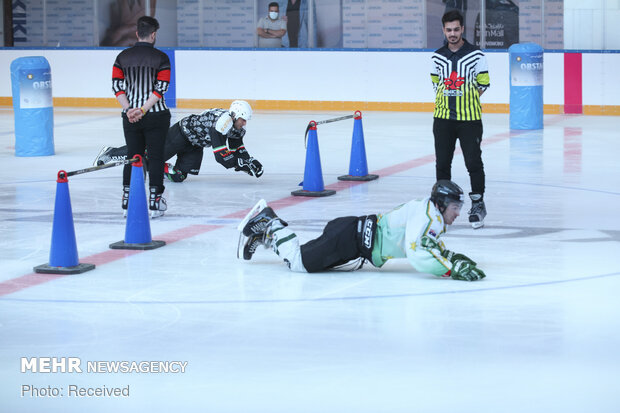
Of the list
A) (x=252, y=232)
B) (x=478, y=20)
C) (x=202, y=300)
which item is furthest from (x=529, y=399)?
(x=478, y=20)

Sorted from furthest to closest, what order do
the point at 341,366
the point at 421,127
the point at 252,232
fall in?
the point at 421,127 → the point at 252,232 → the point at 341,366

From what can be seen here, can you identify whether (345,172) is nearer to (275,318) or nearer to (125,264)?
(125,264)

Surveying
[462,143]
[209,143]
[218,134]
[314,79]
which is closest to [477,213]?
[462,143]

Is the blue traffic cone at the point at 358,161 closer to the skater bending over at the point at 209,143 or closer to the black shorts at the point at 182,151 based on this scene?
the skater bending over at the point at 209,143

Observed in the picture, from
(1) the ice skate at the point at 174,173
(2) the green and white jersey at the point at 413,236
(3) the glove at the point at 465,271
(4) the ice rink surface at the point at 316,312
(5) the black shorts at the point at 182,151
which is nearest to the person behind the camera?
(4) the ice rink surface at the point at 316,312

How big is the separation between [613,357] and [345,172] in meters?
7.29

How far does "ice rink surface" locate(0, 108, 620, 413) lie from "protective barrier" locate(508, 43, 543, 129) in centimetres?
566

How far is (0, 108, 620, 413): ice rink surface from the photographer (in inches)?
187

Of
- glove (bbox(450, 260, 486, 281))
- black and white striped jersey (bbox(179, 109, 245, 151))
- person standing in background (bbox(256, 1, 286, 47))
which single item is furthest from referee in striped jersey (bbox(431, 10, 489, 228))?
person standing in background (bbox(256, 1, 286, 47))

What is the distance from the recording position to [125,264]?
24.4 feet

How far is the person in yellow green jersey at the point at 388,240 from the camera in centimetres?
657

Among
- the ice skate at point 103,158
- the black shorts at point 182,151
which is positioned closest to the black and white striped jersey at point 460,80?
the black shorts at point 182,151

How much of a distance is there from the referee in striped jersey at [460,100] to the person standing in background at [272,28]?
41.8 ft

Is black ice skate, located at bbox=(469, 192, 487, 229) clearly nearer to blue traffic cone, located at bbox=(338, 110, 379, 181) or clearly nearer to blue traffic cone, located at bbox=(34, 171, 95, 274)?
blue traffic cone, located at bbox=(338, 110, 379, 181)
